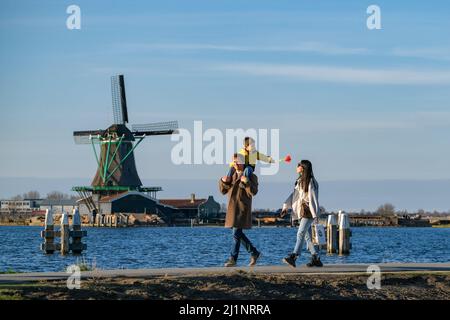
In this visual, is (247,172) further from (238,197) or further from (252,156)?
(238,197)

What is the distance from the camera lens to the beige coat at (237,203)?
2019cm

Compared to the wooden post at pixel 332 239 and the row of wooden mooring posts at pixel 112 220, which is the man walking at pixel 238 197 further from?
the row of wooden mooring posts at pixel 112 220

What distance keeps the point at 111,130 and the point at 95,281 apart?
97.5 metres

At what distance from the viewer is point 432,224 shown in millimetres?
179500


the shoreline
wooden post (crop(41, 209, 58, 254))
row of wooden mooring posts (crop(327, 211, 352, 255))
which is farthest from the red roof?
the shoreline

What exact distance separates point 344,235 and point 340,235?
361mm

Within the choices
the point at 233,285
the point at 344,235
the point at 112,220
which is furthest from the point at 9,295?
the point at 112,220

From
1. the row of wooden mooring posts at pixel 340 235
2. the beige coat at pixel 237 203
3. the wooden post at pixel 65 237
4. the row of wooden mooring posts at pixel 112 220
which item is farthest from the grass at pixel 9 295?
the row of wooden mooring posts at pixel 112 220

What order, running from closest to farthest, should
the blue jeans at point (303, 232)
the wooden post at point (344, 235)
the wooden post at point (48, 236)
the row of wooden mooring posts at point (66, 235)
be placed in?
the blue jeans at point (303, 232) → the wooden post at point (344, 235) → the wooden post at point (48, 236) → the row of wooden mooring posts at point (66, 235)

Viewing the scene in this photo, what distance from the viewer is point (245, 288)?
1677 centimetres

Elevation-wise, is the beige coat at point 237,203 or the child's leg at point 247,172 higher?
the child's leg at point 247,172

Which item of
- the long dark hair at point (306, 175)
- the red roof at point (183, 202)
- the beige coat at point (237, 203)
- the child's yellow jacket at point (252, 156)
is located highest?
the red roof at point (183, 202)

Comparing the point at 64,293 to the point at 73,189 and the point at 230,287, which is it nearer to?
the point at 230,287

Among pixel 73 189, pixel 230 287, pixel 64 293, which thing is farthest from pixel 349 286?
pixel 73 189
